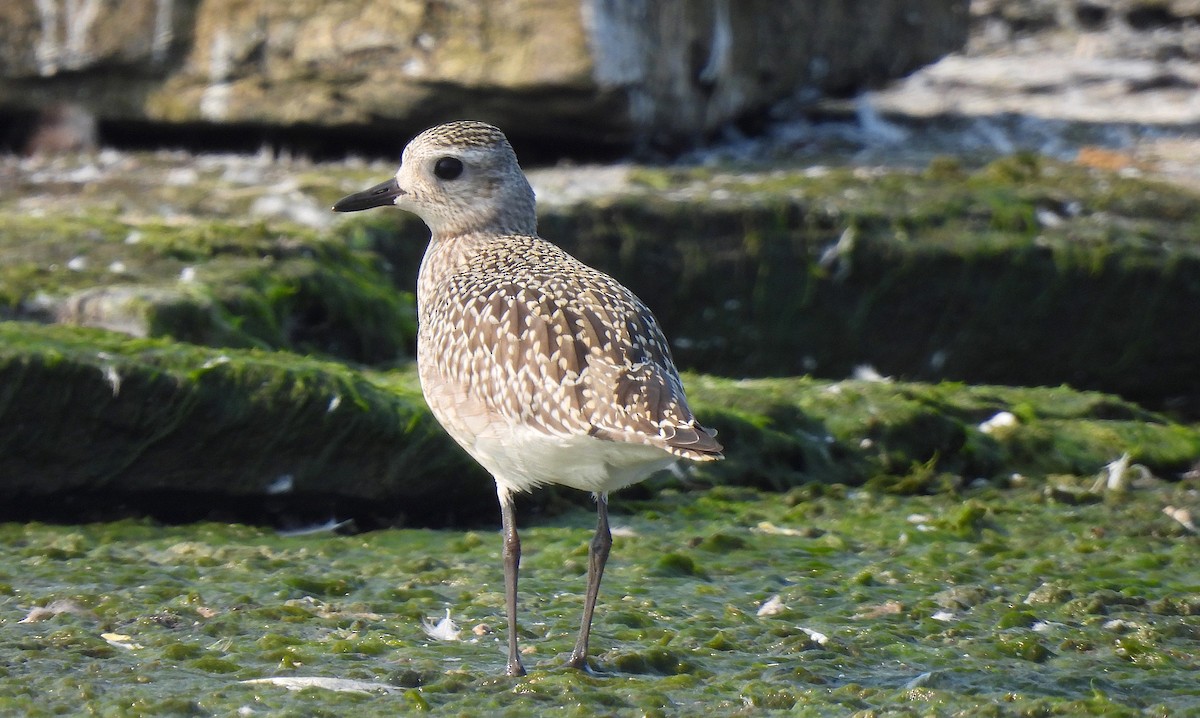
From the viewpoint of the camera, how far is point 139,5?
874 centimetres

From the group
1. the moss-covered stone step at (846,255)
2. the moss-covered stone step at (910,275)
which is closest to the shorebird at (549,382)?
the moss-covered stone step at (846,255)

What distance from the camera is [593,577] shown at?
14.3 feet

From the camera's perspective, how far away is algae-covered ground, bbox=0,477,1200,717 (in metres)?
3.93

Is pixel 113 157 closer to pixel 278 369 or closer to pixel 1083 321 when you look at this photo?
pixel 278 369

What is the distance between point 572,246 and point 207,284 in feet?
5.87

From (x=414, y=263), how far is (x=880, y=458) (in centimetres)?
233

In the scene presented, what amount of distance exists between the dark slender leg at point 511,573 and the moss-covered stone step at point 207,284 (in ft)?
7.00

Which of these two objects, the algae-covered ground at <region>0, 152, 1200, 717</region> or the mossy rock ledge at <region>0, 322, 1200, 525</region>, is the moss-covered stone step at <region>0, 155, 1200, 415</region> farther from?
the mossy rock ledge at <region>0, 322, 1200, 525</region>

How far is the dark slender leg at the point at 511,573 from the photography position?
4.16 m

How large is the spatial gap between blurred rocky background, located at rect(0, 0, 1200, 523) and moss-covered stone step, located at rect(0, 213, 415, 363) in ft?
0.05

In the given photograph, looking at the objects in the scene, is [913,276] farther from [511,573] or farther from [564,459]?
[564,459]

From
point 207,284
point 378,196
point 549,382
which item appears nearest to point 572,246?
point 207,284

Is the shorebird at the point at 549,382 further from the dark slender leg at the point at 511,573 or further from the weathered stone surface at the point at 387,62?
the weathered stone surface at the point at 387,62

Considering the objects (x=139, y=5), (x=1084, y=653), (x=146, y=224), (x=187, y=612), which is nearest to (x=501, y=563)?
Answer: (x=187, y=612)
